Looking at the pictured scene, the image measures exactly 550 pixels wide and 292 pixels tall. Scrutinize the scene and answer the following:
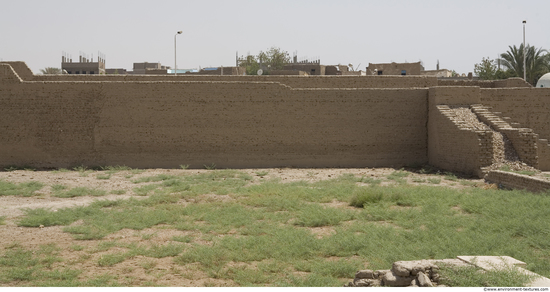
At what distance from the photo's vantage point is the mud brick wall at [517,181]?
1285 cm

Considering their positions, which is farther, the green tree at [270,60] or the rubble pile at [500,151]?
the green tree at [270,60]

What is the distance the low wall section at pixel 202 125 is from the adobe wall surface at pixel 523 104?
310cm

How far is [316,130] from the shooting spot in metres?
19.8

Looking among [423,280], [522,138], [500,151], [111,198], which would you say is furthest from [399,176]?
[423,280]

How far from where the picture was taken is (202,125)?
19.7 metres

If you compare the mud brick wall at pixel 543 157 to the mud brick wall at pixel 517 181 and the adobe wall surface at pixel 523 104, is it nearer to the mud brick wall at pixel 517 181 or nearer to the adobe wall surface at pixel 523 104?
the adobe wall surface at pixel 523 104

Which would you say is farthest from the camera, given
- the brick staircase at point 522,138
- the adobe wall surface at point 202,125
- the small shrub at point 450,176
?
Result: the adobe wall surface at point 202,125

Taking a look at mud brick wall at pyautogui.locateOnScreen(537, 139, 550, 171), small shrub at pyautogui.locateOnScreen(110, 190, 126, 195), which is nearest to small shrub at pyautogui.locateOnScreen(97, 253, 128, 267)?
small shrub at pyautogui.locateOnScreen(110, 190, 126, 195)

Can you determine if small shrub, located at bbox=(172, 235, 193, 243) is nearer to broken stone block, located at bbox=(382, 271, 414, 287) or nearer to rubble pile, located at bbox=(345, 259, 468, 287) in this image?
rubble pile, located at bbox=(345, 259, 468, 287)

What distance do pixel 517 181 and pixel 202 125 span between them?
33.5 ft

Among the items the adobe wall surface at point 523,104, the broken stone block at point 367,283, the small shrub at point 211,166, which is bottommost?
the small shrub at point 211,166

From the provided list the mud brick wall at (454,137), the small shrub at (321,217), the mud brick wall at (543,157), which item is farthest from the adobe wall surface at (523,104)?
the small shrub at (321,217)

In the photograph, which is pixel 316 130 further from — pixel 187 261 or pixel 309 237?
pixel 187 261

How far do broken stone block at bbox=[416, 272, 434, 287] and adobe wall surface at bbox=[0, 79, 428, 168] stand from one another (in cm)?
1365
